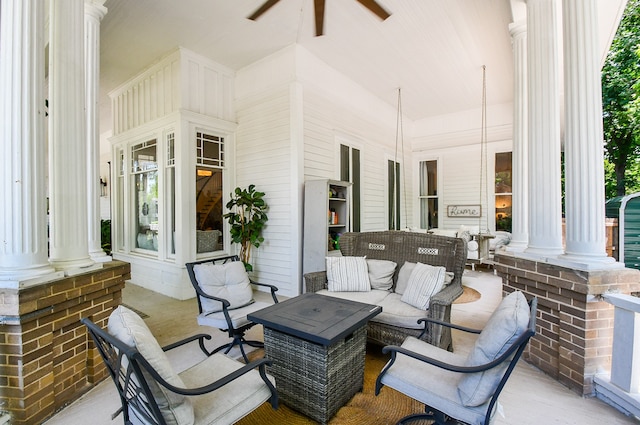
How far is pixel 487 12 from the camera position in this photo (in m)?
3.95

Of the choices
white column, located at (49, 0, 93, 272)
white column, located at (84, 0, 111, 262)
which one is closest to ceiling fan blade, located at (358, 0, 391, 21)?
white column, located at (49, 0, 93, 272)

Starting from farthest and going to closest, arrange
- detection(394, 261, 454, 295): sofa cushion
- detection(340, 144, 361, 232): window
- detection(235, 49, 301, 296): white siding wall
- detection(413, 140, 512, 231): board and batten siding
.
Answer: detection(413, 140, 512, 231): board and batten siding, detection(340, 144, 361, 232): window, detection(235, 49, 301, 296): white siding wall, detection(394, 261, 454, 295): sofa cushion

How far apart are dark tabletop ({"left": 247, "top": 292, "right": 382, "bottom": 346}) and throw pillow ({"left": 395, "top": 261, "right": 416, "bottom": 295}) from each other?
876mm

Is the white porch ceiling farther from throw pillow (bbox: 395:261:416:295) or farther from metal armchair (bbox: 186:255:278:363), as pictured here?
metal armchair (bbox: 186:255:278:363)

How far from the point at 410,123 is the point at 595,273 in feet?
23.7

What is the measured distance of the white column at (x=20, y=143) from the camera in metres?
1.88

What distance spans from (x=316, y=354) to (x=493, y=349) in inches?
40.5

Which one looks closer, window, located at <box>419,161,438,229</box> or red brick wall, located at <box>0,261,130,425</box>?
red brick wall, located at <box>0,261,130,425</box>

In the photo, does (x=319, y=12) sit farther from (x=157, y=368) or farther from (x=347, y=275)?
(x=157, y=368)

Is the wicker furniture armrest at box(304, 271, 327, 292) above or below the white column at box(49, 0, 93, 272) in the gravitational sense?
below

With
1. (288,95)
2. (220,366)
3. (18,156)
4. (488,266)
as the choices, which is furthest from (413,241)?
(488,266)

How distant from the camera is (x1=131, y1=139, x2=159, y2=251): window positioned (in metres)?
5.46

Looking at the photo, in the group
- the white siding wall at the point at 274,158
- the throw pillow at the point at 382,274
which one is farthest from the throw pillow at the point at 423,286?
the white siding wall at the point at 274,158

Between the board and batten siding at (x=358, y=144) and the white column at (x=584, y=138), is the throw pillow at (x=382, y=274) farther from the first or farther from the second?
the board and batten siding at (x=358, y=144)
